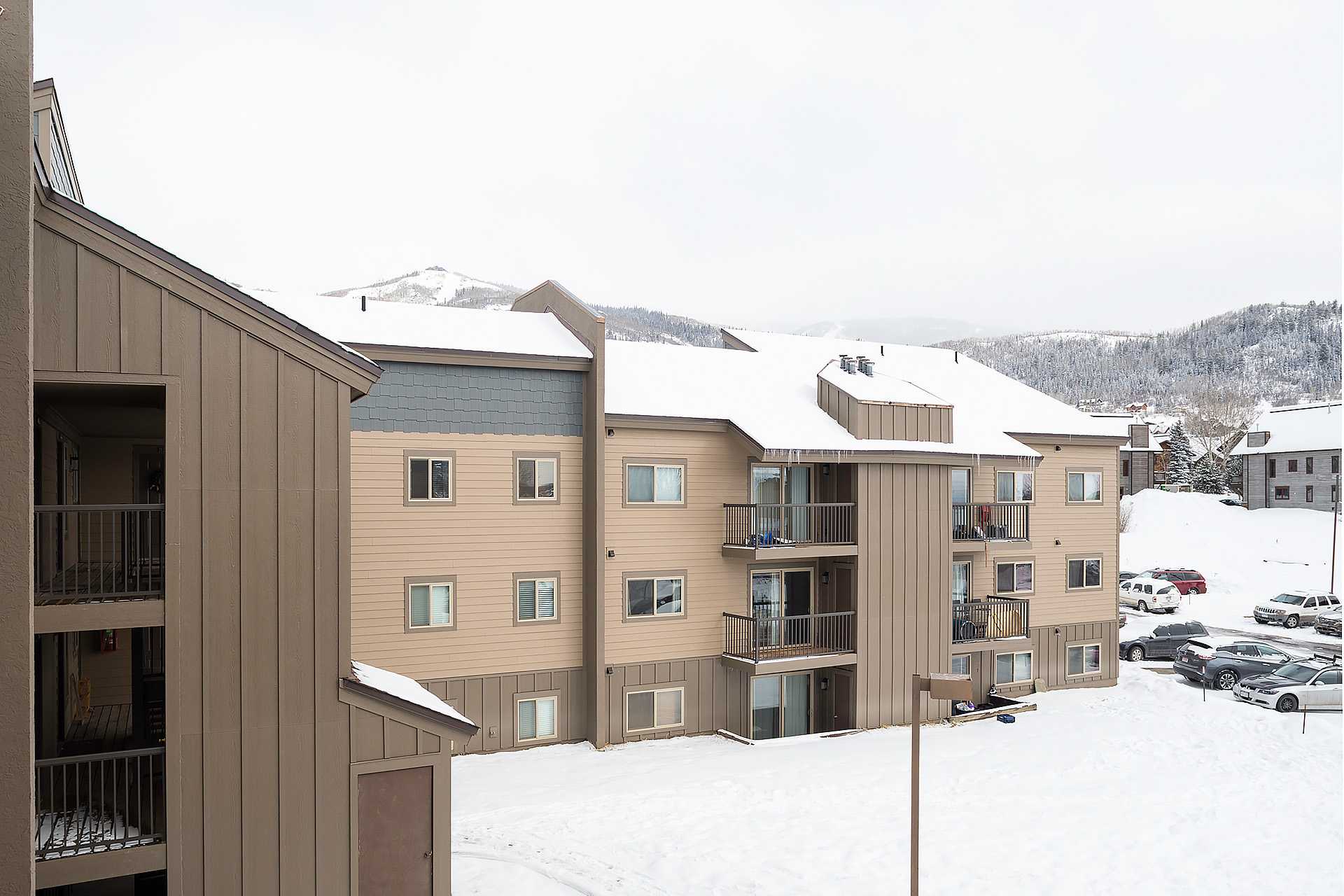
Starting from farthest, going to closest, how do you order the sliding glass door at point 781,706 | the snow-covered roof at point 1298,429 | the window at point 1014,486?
the snow-covered roof at point 1298,429, the window at point 1014,486, the sliding glass door at point 781,706

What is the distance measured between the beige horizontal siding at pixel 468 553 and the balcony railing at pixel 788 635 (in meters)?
3.75

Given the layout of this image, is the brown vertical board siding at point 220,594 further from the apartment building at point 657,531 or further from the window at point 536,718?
the window at point 536,718

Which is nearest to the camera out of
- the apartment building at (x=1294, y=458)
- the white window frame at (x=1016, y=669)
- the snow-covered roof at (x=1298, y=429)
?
the white window frame at (x=1016, y=669)

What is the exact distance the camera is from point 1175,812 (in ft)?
55.7

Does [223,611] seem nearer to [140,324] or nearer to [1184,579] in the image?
[140,324]

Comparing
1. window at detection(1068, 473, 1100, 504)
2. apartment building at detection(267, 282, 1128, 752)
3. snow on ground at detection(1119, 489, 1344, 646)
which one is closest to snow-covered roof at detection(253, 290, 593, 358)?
apartment building at detection(267, 282, 1128, 752)

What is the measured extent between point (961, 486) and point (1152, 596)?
88.0 ft

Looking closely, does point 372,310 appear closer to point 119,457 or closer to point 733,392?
point 119,457

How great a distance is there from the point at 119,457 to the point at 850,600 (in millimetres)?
15797

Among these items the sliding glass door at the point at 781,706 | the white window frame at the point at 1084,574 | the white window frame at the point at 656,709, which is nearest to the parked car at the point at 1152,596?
the white window frame at the point at 1084,574

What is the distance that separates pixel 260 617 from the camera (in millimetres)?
9750

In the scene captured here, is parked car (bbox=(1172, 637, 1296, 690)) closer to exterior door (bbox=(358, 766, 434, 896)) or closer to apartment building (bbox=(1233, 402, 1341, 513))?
exterior door (bbox=(358, 766, 434, 896))

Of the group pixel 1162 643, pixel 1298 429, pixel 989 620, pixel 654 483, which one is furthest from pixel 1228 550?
pixel 654 483

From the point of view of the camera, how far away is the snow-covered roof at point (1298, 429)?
6631 centimetres
